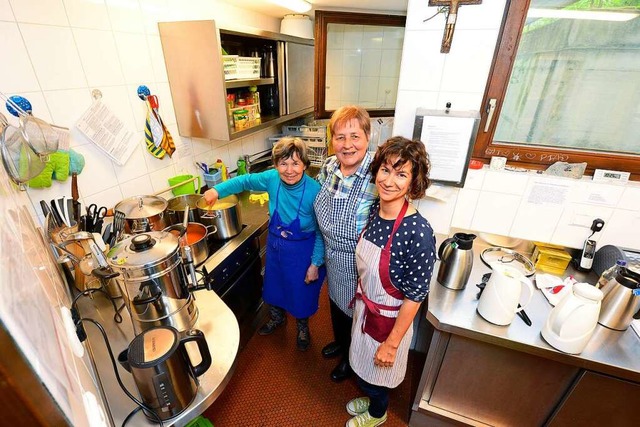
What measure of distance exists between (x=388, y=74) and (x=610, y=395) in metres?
2.57

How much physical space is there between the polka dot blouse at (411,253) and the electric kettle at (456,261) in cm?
30

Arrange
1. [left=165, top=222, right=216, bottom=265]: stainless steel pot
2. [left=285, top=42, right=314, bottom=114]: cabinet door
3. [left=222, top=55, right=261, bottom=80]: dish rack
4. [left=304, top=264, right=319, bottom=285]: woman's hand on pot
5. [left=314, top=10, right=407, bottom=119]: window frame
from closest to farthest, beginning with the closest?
[left=165, top=222, right=216, bottom=265]: stainless steel pot, [left=304, top=264, right=319, bottom=285]: woman's hand on pot, [left=222, top=55, right=261, bottom=80]: dish rack, [left=314, top=10, right=407, bottom=119]: window frame, [left=285, top=42, right=314, bottom=114]: cabinet door

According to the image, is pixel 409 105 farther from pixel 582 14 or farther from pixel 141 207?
pixel 141 207

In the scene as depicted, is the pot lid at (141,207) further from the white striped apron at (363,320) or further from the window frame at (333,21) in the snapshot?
the window frame at (333,21)

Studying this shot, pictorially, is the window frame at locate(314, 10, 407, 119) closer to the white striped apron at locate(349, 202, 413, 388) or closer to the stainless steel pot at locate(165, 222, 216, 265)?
the stainless steel pot at locate(165, 222, 216, 265)

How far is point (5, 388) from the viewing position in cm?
17

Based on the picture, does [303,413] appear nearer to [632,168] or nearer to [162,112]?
[162,112]

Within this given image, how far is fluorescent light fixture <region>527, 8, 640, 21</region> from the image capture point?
1.13m

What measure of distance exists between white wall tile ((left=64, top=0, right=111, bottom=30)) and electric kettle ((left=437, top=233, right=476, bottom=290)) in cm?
181

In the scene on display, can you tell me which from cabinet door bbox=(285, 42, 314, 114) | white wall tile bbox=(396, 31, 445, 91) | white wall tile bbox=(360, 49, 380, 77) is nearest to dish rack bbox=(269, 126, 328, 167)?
cabinet door bbox=(285, 42, 314, 114)

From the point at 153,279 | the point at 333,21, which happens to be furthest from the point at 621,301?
the point at 333,21

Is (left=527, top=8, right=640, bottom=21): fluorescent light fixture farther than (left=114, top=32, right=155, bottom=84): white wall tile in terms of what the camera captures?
No

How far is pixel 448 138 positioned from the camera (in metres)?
1.28

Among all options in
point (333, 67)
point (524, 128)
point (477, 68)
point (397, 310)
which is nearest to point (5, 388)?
point (397, 310)
